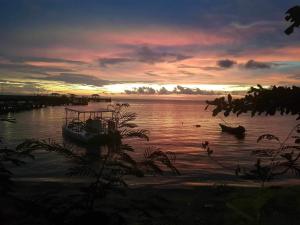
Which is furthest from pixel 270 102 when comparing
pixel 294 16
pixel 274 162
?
pixel 274 162

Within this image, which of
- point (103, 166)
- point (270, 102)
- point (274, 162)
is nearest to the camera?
point (270, 102)

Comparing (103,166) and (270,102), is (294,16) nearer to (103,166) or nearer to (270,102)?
(270,102)

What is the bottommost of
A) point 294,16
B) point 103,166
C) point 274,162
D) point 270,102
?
point 103,166

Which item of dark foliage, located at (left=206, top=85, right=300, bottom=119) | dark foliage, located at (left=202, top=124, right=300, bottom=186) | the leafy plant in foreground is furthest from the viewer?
the leafy plant in foreground

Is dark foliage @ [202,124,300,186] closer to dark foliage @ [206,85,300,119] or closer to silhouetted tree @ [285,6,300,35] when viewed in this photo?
dark foliage @ [206,85,300,119]

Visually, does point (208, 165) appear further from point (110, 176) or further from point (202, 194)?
point (110, 176)

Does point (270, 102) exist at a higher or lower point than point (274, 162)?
higher

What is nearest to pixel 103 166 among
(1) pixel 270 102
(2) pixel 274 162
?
(2) pixel 274 162

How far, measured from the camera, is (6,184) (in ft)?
13.5

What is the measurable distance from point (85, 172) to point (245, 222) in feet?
7.77

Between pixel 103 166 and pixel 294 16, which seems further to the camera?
pixel 103 166

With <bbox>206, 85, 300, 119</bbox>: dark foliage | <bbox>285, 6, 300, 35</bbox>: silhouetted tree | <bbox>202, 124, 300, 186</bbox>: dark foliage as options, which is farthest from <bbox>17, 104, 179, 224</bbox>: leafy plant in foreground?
<bbox>285, 6, 300, 35</bbox>: silhouetted tree

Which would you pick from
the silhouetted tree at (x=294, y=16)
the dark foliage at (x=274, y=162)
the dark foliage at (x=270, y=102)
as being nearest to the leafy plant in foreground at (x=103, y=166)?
the dark foliage at (x=274, y=162)

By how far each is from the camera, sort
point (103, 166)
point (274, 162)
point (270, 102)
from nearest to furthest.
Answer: point (270, 102) < point (274, 162) < point (103, 166)
